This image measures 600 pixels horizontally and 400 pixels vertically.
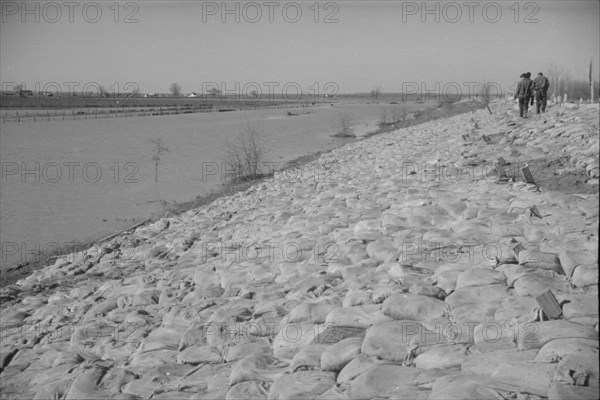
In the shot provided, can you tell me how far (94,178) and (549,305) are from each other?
15583mm

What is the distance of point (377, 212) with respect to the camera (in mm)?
5578

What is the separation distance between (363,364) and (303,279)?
146cm

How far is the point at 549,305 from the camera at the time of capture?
2555 millimetres

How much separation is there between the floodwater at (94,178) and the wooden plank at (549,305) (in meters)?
8.23

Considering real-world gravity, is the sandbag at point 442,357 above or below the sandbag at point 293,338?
above

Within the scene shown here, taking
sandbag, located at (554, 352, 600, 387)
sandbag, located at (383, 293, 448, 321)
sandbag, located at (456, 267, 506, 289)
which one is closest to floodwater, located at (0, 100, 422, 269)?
sandbag, located at (383, 293, 448, 321)

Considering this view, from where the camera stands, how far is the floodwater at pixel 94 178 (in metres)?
10.8

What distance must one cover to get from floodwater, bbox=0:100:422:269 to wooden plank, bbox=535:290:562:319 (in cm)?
823

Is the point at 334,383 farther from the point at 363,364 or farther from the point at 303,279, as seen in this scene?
the point at 303,279

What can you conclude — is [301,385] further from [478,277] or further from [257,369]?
[478,277]
